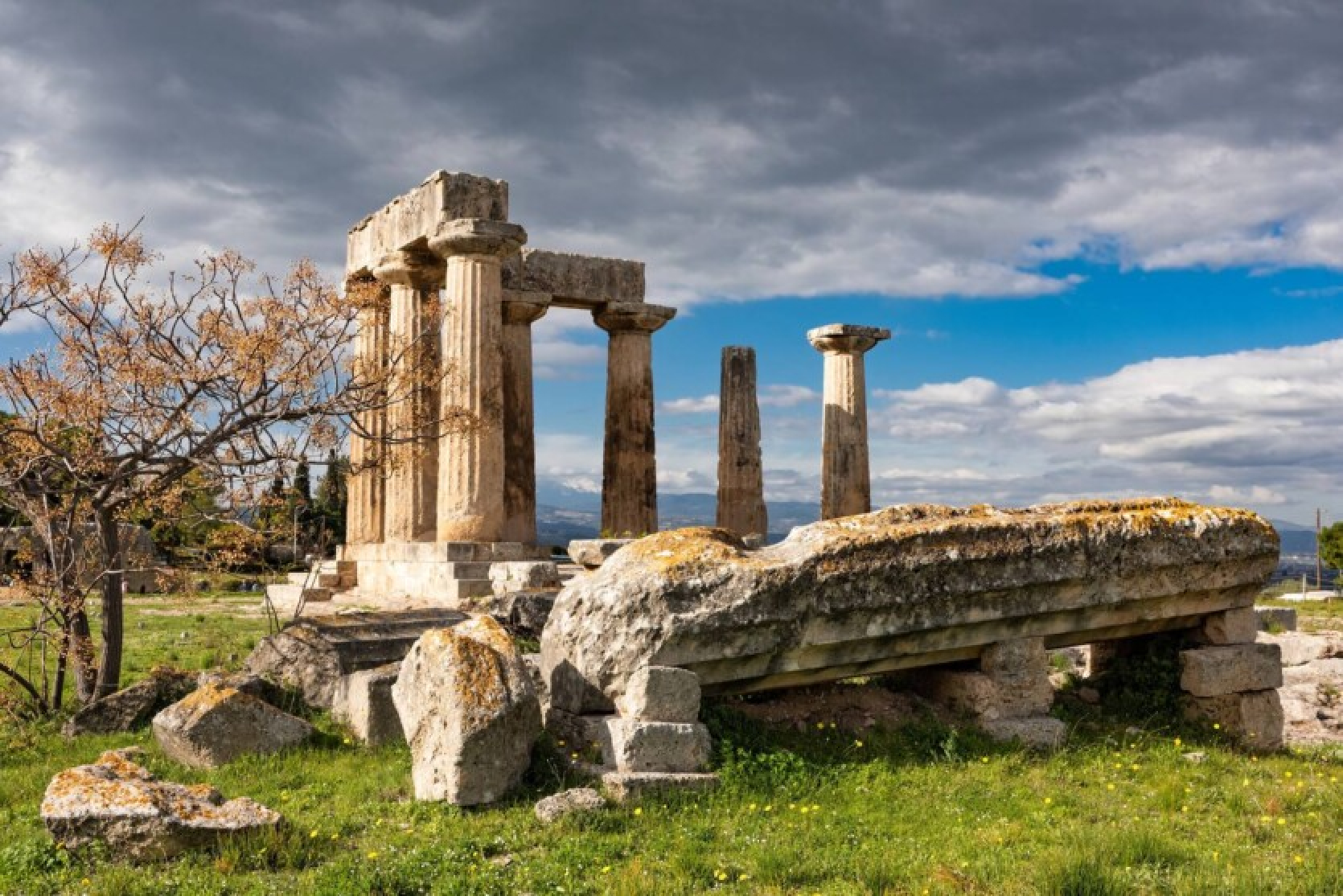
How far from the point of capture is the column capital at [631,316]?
25.7m

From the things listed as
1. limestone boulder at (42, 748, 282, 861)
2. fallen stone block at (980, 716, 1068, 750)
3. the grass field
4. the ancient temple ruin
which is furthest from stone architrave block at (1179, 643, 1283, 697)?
the ancient temple ruin

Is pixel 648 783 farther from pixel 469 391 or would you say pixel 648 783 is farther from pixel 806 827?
pixel 469 391

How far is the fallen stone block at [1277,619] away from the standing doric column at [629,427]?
1236 cm

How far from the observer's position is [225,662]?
12.9 metres

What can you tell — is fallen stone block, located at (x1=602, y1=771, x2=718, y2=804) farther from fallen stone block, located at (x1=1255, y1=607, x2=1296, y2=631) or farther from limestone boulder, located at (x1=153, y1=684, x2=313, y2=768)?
fallen stone block, located at (x1=1255, y1=607, x2=1296, y2=631)

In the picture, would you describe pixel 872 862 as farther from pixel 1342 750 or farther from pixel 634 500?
pixel 634 500

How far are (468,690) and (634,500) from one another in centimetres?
1937

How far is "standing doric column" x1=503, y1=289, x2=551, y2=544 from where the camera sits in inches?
981

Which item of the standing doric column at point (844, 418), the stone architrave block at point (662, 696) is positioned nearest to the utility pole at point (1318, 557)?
the standing doric column at point (844, 418)

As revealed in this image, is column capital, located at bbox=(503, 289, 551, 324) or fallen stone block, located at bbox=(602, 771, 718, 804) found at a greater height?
column capital, located at bbox=(503, 289, 551, 324)

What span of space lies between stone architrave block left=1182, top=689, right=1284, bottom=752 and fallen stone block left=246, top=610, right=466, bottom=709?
669 cm

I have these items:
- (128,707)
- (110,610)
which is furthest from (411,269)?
(128,707)

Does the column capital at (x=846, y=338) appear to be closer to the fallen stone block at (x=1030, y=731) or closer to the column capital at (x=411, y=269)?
the column capital at (x=411, y=269)

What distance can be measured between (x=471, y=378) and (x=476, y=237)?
2.32 meters
